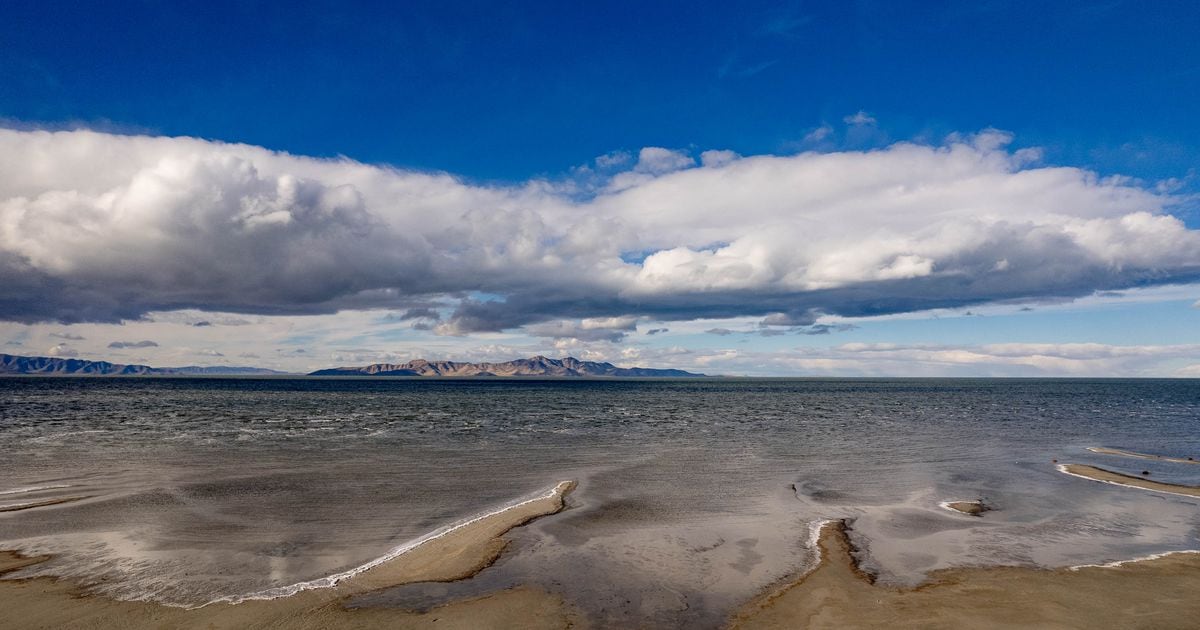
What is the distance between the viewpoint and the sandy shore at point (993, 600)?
13.6 meters

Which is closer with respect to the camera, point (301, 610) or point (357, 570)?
point (301, 610)

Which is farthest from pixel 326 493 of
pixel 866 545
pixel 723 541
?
pixel 866 545

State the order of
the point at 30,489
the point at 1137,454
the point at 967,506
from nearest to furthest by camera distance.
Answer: the point at 967,506, the point at 30,489, the point at 1137,454

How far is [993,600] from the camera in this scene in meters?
14.8

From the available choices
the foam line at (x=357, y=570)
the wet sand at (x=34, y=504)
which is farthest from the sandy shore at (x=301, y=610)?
the wet sand at (x=34, y=504)

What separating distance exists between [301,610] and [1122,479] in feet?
130

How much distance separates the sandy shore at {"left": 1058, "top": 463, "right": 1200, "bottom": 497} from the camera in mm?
29859

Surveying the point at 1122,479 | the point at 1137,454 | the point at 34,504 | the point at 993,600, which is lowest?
the point at 1137,454

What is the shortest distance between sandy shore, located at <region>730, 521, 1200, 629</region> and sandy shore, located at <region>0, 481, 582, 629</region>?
499 cm

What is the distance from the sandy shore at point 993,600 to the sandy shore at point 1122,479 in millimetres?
15950

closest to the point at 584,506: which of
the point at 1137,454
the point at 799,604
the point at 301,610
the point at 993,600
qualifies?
the point at 799,604

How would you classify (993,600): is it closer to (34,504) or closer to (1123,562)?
(1123,562)

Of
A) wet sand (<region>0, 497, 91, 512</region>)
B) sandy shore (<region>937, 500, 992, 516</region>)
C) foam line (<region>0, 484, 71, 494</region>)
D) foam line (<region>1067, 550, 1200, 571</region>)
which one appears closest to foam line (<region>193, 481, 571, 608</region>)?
wet sand (<region>0, 497, 91, 512</region>)

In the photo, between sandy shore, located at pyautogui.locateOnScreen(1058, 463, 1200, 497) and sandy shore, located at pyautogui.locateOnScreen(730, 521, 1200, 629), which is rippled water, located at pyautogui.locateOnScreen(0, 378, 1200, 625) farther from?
sandy shore, located at pyautogui.locateOnScreen(1058, 463, 1200, 497)
